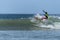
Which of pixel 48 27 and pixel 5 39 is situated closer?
pixel 5 39

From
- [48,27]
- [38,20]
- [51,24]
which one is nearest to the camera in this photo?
[48,27]

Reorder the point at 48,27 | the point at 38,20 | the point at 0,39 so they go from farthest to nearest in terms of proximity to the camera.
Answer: the point at 38,20 < the point at 48,27 < the point at 0,39

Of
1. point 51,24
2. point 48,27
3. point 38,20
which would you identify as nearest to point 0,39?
point 48,27

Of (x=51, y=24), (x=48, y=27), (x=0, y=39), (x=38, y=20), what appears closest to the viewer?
(x=0, y=39)

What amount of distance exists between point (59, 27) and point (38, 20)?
391 cm

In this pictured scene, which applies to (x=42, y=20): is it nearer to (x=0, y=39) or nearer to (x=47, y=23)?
(x=47, y=23)

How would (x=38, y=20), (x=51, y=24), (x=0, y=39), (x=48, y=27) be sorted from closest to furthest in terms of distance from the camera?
(x=0, y=39) < (x=48, y=27) < (x=51, y=24) < (x=38, y=20)

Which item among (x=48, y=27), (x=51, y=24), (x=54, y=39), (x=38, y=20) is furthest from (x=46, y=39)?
(x=38, y=20)

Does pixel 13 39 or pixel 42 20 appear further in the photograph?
pixel 42 20

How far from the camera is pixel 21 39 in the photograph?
16281 millimetres

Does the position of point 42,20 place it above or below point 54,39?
above

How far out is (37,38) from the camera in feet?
54.7

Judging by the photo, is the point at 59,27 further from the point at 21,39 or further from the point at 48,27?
the point at 21,39

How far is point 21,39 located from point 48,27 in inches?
339
